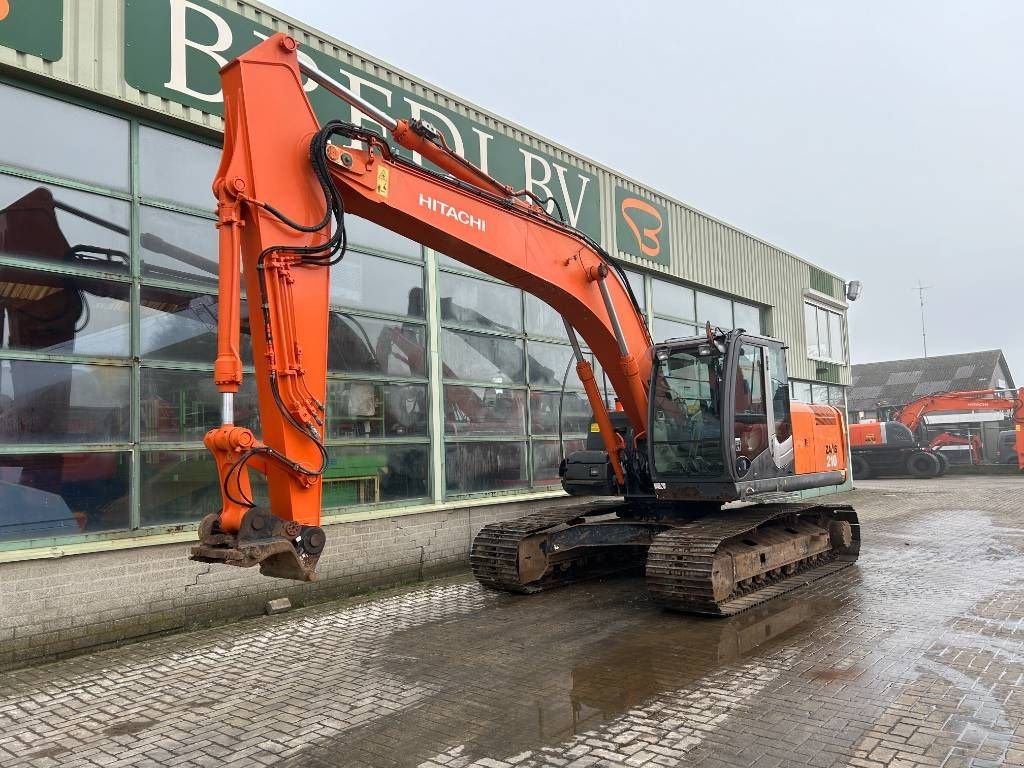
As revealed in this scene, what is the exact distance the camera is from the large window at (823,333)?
1912cm

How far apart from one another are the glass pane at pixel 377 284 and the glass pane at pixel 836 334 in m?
14.7

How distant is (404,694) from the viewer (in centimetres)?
488

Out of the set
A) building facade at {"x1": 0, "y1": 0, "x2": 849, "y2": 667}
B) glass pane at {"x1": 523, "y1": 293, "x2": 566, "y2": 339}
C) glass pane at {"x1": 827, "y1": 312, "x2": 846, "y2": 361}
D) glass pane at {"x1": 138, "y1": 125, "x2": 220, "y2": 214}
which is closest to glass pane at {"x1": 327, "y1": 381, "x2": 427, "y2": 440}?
building facade at {"x1": 0, "y1": 0, "x2": 849, "y2": 667}

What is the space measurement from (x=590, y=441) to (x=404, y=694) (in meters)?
4.92

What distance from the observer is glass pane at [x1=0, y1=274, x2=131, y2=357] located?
6152mm

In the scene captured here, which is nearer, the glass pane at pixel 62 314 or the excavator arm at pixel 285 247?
the excavator arm at pixel 285 247

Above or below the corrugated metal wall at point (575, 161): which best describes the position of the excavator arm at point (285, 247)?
below

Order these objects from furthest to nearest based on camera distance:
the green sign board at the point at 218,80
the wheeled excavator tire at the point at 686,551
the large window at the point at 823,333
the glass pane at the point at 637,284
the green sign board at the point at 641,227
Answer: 1. the large window at the point at 823,333
2. the glass pane at the point at 637,284
3. the green sign board at the point at 641,227
4. the green sign board at the point at 218,80
5. the wheeled excavator tire at the point at 686,551

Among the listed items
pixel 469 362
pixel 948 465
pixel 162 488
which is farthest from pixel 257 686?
pixel 948 465

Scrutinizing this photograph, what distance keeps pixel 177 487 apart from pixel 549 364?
6.00 meters

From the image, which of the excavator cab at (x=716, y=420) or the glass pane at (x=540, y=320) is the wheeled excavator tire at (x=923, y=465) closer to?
the glass pane at (x=540, y=320)

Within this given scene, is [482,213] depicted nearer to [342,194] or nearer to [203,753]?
[342,194]

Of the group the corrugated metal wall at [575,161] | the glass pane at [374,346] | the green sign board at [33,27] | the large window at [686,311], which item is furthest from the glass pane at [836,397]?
the green sign board at [33,27]

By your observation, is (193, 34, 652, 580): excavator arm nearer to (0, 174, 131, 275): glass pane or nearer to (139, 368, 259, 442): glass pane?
(139, 368, 259, 442): glass pane
